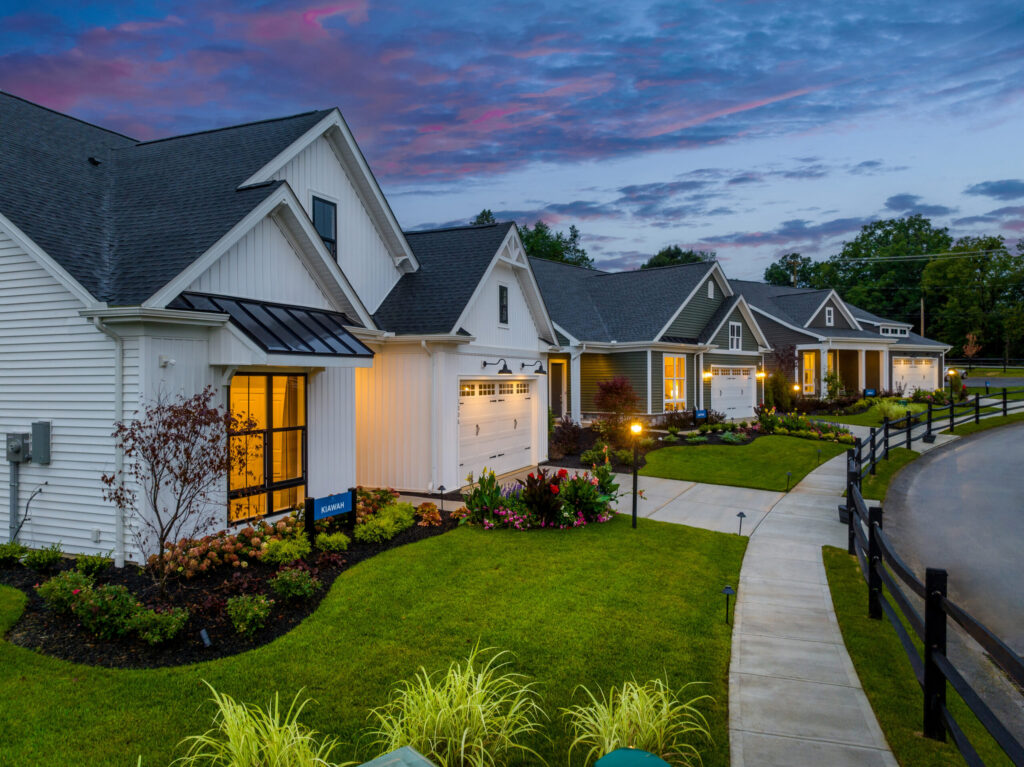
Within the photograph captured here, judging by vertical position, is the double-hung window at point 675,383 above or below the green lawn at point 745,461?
above

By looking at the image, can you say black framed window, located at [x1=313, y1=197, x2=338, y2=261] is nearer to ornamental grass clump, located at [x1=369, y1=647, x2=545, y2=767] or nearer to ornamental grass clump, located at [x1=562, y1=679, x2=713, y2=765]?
ornamental grass clump, located at [x1=369, y1=647, x2=545, y2=767]

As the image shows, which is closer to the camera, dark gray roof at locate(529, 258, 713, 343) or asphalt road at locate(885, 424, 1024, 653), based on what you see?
asphalt road at locate(885, 424, 1024, 653)

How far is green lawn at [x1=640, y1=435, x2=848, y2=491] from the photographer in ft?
53.9

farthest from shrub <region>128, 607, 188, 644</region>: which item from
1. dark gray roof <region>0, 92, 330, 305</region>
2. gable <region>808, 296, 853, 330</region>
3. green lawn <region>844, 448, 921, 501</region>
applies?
gable <region>808, 296, 853, 330</region>

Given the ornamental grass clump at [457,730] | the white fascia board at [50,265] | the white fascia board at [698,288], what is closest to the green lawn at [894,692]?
the ornamental grass clump at [457,730]

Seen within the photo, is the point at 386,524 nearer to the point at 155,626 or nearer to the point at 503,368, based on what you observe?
the point at 155,626

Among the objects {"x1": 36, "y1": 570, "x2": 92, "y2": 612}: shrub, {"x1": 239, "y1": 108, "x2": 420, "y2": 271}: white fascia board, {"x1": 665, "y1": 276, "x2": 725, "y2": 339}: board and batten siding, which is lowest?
{"x1": 36, "y1": 570, "x2": 92, "y2": 612}: shrub

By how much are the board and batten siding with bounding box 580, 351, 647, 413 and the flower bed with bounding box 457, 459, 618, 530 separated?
46.4 feet

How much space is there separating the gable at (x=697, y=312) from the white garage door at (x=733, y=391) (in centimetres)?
221

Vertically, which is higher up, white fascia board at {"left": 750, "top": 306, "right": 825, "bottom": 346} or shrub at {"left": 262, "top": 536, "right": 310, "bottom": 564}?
white fascia board at {"left": 750, "top": 306, "right": 825, "bottom": 346}

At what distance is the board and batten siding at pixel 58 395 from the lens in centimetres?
858

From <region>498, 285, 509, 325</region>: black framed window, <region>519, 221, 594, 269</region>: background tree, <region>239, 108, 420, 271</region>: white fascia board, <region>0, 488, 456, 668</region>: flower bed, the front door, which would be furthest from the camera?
<region>519, 221, 594, 269</region>: background tree

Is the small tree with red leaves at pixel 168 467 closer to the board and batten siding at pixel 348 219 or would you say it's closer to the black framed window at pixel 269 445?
the black framed window at pixel 269 445

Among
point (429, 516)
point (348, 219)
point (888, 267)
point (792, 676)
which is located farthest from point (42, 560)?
point (888, 267)
